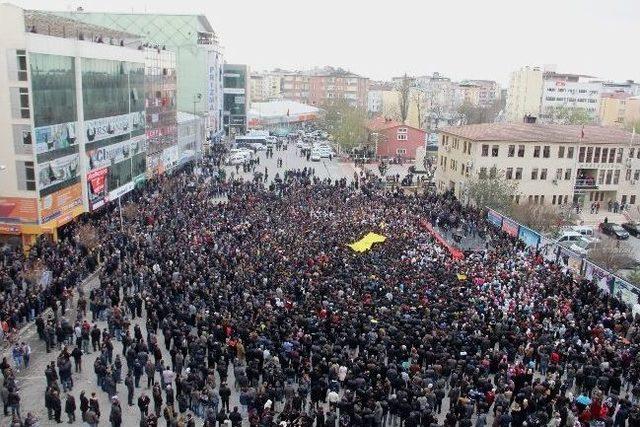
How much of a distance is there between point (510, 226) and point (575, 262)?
6.64 m

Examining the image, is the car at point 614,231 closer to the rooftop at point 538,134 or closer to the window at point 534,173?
the window at point 534,173

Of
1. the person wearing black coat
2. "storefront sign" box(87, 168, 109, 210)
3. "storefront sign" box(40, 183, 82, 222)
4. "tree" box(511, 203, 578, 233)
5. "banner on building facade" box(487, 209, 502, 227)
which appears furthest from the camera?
"tree" box(511, 203, 578, 233)

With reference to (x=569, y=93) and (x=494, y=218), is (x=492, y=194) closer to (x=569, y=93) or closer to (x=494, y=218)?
(x=494, y=218)

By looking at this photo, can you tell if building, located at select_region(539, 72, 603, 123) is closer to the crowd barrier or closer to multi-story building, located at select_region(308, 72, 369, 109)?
multi-story building, located at select_region(308, 72, 369, 109)

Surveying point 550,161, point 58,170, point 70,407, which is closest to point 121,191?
point 58,170

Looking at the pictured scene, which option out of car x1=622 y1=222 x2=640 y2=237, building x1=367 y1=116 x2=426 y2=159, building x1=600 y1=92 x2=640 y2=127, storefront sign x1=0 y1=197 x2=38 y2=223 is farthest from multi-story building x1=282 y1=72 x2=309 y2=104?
storefront sign x1=0 y1=197 x2=38 y2=223

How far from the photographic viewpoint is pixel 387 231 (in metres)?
30.0

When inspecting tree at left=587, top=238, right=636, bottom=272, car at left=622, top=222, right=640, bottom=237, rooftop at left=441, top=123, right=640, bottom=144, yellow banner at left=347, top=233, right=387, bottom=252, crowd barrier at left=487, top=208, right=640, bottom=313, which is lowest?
car at left=622, top=222, right=640, bottom=237

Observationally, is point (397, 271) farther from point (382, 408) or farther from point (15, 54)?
point (15, 54)

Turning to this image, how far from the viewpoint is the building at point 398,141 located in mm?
69250

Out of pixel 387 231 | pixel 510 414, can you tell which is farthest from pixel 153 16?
pixel 510 414

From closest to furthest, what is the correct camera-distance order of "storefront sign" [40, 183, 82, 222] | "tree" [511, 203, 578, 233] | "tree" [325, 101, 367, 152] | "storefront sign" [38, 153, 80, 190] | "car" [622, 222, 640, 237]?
"storefront sign" [38, 153, 80, 190] < "storefront sign" [40, 183, 82, 222] < "tree" [511, 203, 578, 233] < "car" [622, 222, 640, 237] < "tree" [325, 101, 367, 152]

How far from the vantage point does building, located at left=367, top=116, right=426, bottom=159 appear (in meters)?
69.2

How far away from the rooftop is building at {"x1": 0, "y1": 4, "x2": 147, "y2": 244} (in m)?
25.3
